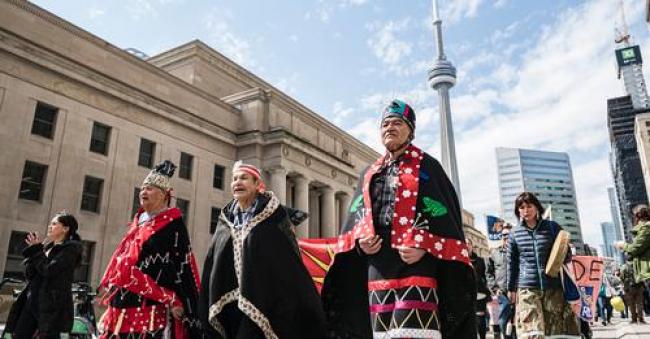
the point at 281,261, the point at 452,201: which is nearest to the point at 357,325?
the point at 281,261

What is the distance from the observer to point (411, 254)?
10.6 ft

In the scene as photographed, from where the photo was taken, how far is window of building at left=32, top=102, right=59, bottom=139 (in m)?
24.0

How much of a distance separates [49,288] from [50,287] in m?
0.02

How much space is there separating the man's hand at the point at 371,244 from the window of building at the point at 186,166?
31.2 meters

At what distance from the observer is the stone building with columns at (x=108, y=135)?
23.0m

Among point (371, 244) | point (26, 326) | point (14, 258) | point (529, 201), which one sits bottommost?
point (26, 326)

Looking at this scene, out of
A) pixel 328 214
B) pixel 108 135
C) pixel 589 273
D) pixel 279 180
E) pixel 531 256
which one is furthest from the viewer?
pixel 328 214

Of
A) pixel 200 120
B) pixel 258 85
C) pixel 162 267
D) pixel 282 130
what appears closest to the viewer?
pixel 162 267

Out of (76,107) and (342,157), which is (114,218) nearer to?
(76,107)

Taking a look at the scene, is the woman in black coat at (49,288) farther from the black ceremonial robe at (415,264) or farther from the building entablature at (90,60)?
the building entablature at (90,60)

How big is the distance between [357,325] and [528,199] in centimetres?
368

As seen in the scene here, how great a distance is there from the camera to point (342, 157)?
1986 inches

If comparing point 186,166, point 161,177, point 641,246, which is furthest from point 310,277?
point 186,166

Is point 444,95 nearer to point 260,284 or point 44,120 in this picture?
point 44,120
